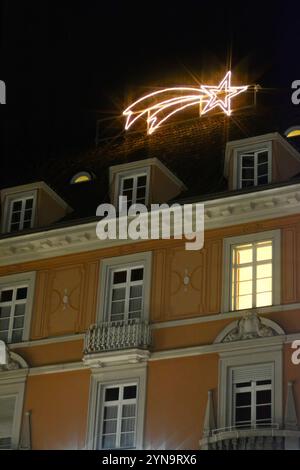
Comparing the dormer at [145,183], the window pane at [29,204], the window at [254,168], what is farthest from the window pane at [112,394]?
the window pane at [29,204]

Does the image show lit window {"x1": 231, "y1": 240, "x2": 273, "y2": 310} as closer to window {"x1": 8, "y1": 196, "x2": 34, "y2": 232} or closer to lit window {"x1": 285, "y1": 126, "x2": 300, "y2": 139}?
lit window {"x1": 285, "y1": 126, "x2": 300, "y2": 139}

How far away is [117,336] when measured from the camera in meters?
29.6

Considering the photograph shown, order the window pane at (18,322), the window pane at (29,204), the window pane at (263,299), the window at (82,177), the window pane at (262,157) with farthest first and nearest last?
the window at (82,177)
the window pane at (29,204)
the window pane at (18,322)
the window pane at (262,157)
the window pane at (263,299)

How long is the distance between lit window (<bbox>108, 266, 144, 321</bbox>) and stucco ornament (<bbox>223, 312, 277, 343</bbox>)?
2.88 m

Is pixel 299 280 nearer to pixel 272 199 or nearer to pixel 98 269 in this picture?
pixel 272 199

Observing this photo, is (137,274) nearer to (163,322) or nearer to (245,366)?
(163,322)

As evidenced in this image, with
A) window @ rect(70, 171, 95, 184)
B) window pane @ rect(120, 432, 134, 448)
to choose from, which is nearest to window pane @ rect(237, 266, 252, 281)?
window pane @ rect(120, 432, 134, 448)

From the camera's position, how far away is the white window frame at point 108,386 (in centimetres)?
2883

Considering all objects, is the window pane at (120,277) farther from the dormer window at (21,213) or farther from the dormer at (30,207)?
the dormer window at (21,213)

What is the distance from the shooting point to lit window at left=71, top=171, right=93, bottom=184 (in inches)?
1395

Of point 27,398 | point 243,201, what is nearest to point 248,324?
point 243,201

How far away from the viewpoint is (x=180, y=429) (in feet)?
92.1

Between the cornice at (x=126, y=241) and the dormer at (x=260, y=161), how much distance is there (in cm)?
81
